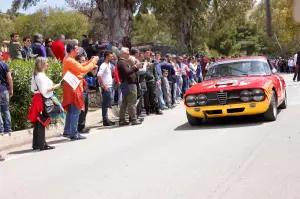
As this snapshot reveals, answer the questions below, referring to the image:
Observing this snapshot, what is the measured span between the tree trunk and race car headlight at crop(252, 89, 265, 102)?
937 centimetres

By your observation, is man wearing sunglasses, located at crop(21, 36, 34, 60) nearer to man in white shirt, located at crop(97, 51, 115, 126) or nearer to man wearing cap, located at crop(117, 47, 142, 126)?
man in white shirt, located at crop(97, 51, 115, 126)

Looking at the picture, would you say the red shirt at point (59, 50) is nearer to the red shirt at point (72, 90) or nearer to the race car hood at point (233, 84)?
the red shirt at point (72, 90)

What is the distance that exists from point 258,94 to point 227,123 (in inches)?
45.2

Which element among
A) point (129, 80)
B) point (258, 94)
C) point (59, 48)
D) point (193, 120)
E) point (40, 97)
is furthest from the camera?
point (59, 48)

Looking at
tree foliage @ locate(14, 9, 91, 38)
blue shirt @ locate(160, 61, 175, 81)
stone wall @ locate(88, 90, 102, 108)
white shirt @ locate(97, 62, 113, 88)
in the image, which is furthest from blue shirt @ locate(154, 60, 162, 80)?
tree foliage @ locate(14, 9, 91, 38)

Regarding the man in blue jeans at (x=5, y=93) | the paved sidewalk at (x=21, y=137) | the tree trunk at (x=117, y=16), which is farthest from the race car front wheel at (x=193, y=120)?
the tree trunk at (x=117, y=16)

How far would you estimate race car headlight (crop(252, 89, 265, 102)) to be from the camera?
993 centimetres

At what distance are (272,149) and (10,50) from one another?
318 inches

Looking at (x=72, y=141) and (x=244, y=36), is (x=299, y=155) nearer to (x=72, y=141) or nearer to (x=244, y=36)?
(x=72, y=141)

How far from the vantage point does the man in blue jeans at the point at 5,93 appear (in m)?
9.58

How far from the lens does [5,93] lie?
9.63m

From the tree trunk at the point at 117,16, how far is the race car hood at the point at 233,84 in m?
8.16

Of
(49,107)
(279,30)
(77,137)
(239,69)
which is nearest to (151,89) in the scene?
(239,69)

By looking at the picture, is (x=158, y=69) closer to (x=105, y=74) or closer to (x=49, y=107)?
(x=105, y=74)
